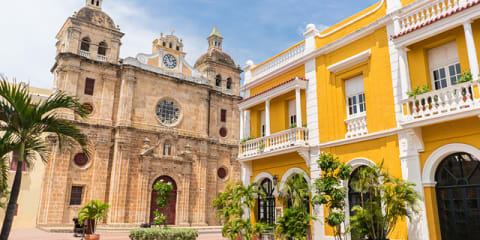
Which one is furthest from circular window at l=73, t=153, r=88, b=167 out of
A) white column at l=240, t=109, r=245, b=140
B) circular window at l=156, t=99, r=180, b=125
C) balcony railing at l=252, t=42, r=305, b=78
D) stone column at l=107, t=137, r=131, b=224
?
balcony railing at l=252, t=42, r=305, b=78

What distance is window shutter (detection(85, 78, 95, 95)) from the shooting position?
2585cm

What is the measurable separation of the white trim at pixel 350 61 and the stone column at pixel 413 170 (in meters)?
3.12

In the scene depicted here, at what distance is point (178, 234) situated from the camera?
14.8 metres

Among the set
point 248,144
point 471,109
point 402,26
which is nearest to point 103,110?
point 248,144

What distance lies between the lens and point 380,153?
11.1m

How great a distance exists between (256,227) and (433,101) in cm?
702

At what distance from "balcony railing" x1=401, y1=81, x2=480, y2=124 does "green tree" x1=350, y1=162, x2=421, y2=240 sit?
1819mm

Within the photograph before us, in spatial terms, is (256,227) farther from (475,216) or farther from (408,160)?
(475,216)

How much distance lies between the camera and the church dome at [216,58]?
33931 millimetres

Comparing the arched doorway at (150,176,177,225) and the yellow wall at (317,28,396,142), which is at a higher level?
the yellow wall at (317,28,396,142)

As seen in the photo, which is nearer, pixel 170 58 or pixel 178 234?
pixel 178 234

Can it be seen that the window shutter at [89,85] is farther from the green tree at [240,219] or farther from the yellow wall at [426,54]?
the yellow wall at [426,54]

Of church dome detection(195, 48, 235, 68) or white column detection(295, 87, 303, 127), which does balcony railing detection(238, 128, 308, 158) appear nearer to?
white column detection(295, 87, 303, 127)

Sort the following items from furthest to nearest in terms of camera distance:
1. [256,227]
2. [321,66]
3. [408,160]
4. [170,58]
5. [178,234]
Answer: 1. [170,58]
2. [178,234]
3. [321,66]
4. [256,227]
5. [408,160]
